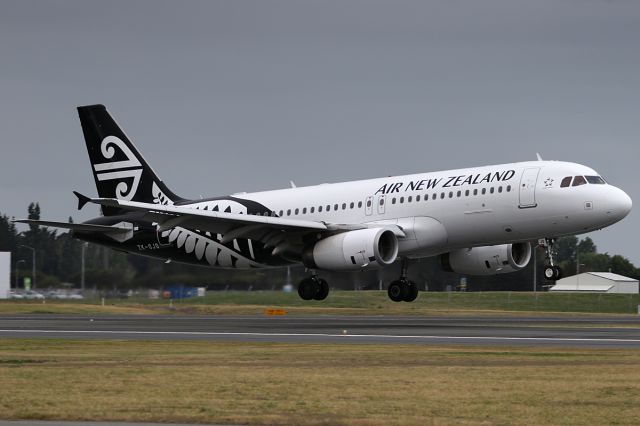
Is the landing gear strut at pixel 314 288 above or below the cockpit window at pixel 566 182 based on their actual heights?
below

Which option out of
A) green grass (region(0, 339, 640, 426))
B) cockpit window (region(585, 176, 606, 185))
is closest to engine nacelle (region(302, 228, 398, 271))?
cockpit window (region(585, 176, 606, 185))

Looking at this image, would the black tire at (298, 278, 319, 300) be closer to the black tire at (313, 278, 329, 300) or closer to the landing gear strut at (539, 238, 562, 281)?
the black tire at (313, 278, 329, 300)

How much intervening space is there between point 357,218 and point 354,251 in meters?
4.02

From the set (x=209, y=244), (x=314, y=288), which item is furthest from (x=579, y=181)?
(x=209, y=244)

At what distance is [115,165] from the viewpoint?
61438 millimetres

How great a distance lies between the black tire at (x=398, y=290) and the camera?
55250 millimetres

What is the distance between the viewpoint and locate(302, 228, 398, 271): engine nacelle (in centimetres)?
5000

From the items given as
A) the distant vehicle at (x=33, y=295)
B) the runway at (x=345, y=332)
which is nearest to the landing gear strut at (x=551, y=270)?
the runway at (x=345, y=332)

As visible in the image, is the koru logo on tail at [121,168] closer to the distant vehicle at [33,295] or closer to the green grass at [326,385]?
the distant vehicle at [33,295]

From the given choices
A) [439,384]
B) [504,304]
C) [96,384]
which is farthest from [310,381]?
[504,304]

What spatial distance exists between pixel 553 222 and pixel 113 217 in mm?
22087

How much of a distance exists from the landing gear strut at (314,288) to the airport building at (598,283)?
59.0 metres

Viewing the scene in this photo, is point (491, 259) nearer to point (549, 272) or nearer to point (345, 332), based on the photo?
point (549, 272)

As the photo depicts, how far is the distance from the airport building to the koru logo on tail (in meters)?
58.9
